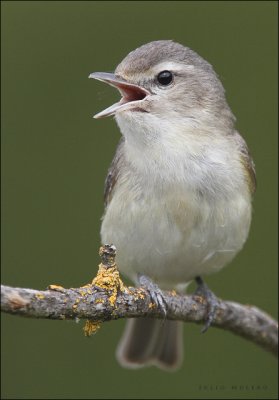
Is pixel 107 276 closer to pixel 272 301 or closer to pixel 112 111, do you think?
pixel 112 111

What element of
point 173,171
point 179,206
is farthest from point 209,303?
point 173,171

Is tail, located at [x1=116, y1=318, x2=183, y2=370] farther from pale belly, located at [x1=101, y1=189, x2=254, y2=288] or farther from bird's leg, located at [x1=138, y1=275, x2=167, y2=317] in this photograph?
bird's leg, located at [x1=138, y1=275, x2=167, y2=317]

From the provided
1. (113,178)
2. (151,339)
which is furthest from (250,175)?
(151,339)

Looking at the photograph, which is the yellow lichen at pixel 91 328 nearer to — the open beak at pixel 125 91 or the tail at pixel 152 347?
the open beak at pixel 125 91

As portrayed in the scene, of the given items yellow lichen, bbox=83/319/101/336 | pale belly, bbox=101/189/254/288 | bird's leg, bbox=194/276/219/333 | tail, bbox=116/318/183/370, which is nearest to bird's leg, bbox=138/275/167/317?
pale belly, bbox=101/189/254/288

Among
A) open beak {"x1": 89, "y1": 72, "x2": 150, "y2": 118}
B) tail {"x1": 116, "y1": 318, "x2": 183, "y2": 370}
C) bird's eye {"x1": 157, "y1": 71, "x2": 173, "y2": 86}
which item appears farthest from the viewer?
tail {"x1": 116, "y1": 318, "x2": 183, "y2": 370}

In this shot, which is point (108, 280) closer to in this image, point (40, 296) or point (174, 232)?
point (40, 296)
